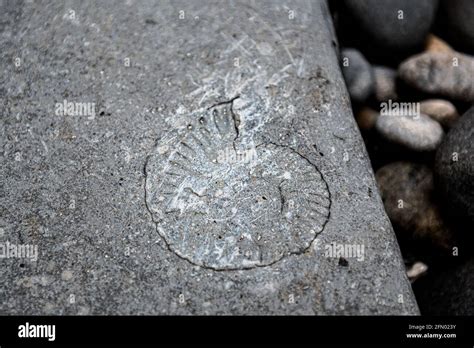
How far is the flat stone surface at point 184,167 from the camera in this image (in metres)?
1.91

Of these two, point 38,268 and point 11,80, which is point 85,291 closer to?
point 38,268

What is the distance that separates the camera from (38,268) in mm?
1966

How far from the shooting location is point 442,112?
288 cm

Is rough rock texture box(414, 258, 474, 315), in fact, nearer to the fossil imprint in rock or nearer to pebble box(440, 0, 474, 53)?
the fossil imprint in rock

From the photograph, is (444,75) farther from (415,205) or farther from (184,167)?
(184,167)

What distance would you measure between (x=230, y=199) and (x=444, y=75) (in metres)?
1.52

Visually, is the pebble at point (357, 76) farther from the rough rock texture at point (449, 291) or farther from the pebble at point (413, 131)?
the rough rock texture at point (449, 291)

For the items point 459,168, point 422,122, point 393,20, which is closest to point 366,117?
point 422,122

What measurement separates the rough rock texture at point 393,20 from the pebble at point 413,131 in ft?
2.03

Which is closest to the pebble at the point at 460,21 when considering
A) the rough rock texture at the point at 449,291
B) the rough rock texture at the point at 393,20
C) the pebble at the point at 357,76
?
the rough rock texture at the point at 393,20

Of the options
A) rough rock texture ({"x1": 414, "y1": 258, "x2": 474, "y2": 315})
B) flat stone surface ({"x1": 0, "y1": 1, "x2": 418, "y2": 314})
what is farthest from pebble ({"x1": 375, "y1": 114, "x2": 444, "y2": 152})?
rough rock texture ({"x1": 414, "y1": 258, "x2": 474, "y2": 315})

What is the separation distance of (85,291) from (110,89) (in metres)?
0.93

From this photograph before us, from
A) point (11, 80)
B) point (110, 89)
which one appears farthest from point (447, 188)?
point (11, 80)

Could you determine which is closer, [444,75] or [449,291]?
[449,291]
